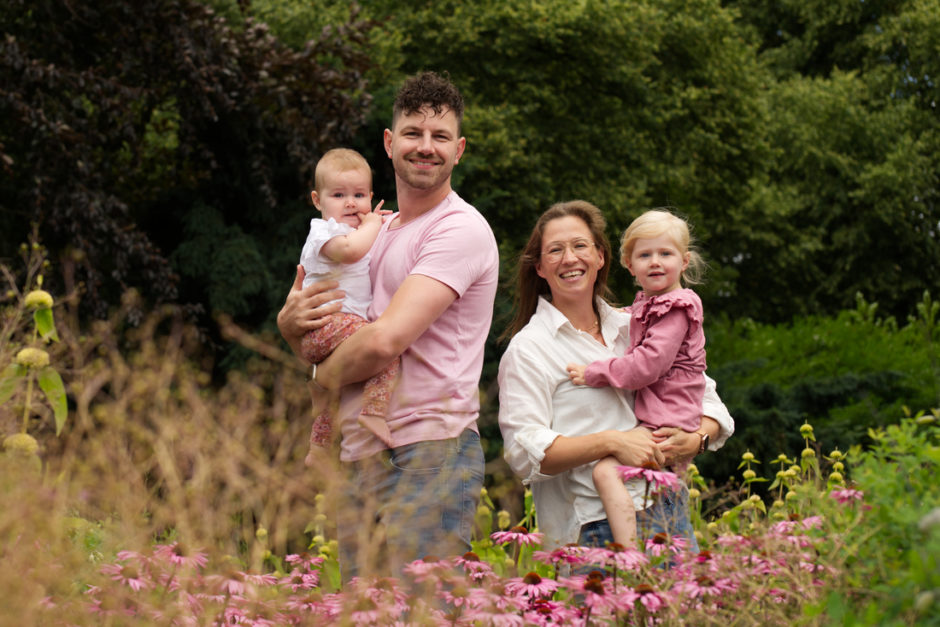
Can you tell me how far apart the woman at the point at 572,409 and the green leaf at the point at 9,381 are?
4.47 ft

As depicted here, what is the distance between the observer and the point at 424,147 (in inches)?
110

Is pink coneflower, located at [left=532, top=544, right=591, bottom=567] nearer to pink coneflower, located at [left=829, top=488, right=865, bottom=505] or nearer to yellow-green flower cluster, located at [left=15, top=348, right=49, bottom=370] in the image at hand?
pink coneflower, located at [left=829, top=488, right=865, bottom=505]

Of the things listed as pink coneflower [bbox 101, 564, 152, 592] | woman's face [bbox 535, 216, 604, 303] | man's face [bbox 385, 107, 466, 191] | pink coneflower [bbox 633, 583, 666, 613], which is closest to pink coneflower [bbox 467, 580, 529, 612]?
pink coneflower [bbox 633, 583, 666, 613]

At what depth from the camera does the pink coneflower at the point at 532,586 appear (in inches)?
91.7

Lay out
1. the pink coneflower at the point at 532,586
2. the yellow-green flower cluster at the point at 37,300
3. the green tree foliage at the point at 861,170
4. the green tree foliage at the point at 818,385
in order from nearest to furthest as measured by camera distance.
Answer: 1. the pink coneflower at the point at 532,586
2. the yellow-green flower cluster at the point at 37,300
3. the green tree foliage at the point at 818,385
4. the green tree foliage at the point at 861,170

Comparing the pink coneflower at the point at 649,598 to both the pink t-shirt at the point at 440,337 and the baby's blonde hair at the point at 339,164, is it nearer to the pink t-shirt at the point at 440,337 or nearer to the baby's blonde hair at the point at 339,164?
the pink t-shirt at the point at 440,337

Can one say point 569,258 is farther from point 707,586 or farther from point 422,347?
point 707,586

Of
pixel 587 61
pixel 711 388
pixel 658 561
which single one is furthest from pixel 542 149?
pixel 658 561

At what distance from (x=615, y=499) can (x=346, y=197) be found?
132 cm

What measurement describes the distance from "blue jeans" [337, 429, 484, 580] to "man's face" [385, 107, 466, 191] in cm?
75

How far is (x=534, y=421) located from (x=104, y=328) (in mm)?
4065

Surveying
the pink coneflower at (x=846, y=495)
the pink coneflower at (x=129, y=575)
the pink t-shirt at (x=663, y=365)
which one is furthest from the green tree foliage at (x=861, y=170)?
the pink coneflower at (x=129, y=575)

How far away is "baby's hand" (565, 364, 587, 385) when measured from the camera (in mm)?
2918

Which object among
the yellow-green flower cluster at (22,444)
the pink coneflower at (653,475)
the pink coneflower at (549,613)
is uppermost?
the yellow-green flower cluster at (22,444)
